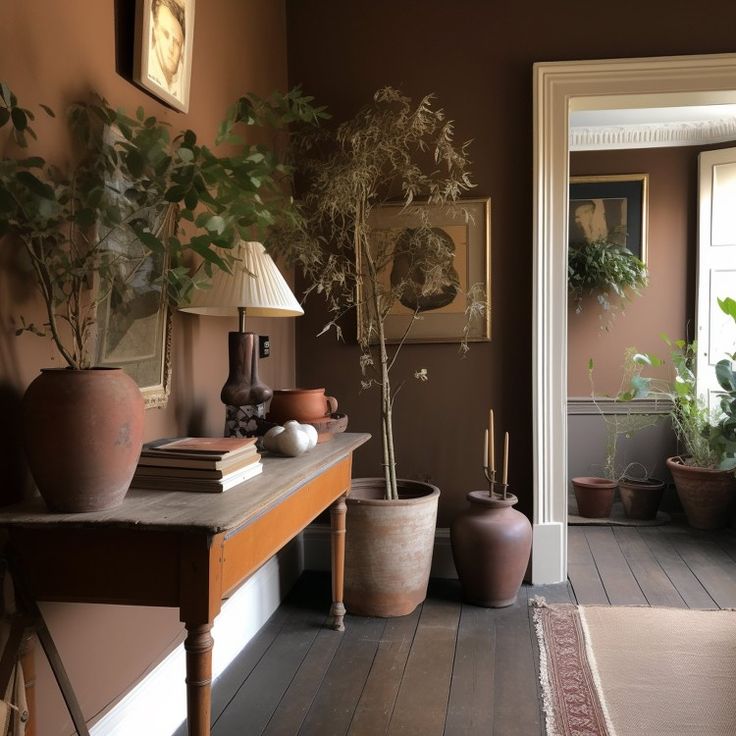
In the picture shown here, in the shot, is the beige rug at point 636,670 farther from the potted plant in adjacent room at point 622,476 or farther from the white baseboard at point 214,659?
the potted plant in adjacent room at point 622,476

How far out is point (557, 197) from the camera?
3.37m

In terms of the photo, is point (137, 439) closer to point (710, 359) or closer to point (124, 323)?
point (124, 323)

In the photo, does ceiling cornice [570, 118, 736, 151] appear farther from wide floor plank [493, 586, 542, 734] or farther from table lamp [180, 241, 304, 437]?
table lamp [180, 241, 304, 437]

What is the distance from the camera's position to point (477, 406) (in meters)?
3.54

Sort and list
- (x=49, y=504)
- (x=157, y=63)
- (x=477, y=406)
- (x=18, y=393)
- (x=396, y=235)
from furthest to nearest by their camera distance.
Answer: (x=477, y=406)
(x=396, y=235)
(x=157, y=63)
(x=18, y=393)
(x=49, y=504)

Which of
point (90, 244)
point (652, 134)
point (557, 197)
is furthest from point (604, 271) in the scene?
point (90, 244)

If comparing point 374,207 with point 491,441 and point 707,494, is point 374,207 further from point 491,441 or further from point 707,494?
point 707,494

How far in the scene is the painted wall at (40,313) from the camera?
1580 mm

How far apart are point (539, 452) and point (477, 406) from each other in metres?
0.36

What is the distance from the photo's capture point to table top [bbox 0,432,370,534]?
4.59 ft

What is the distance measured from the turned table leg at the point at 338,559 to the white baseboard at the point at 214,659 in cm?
29

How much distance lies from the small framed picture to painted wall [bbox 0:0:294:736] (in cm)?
4

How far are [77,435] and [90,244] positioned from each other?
0.56m

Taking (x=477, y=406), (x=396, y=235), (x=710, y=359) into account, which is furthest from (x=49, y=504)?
(x=710, y=359)
